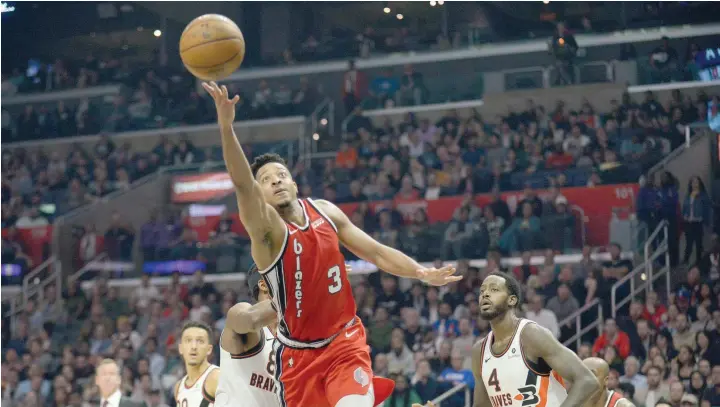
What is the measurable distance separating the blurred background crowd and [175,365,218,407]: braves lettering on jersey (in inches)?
178

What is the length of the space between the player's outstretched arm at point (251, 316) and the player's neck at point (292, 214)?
0.60m

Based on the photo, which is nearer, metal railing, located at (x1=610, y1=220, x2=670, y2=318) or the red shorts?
the red shorts

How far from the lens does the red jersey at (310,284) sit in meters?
5.57

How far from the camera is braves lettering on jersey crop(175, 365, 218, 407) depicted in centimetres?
770

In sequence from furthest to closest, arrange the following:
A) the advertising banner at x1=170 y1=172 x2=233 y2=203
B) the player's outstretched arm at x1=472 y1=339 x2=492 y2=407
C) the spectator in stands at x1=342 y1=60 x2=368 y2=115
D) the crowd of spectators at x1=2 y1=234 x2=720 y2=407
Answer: the spectator in stands at x1=342 y1=60 x2=368 y2=115 → the advertising banner at x1=170 y1=172 x2=233 y2=203 → the crowd of spectators at x1=2 y1=234 x2=720 y2=407 → the player's outstretched arm at x1=472 y1=339 x2=492 y2=407

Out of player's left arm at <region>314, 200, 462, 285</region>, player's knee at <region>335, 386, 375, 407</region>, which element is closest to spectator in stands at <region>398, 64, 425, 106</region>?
player's left arm at <region>314, 200, 462, 285</region>

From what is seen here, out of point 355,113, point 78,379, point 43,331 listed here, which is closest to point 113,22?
point 355,113

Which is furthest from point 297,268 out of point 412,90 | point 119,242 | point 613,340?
point 412,90

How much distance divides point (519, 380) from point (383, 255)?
1.12 metres

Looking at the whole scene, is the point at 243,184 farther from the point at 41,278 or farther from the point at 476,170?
the point at 41,278

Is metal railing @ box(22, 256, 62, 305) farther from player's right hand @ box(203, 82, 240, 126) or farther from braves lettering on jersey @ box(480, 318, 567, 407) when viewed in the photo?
player's right hand @ box(203, 82, 240, 126)

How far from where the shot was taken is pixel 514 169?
1642cm

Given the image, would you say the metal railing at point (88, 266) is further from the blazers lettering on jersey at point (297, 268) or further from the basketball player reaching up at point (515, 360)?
the blazers lettering on jersey at point (297, 268)

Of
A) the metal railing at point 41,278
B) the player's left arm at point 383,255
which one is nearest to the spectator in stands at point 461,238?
the metal railing at point 41,278
